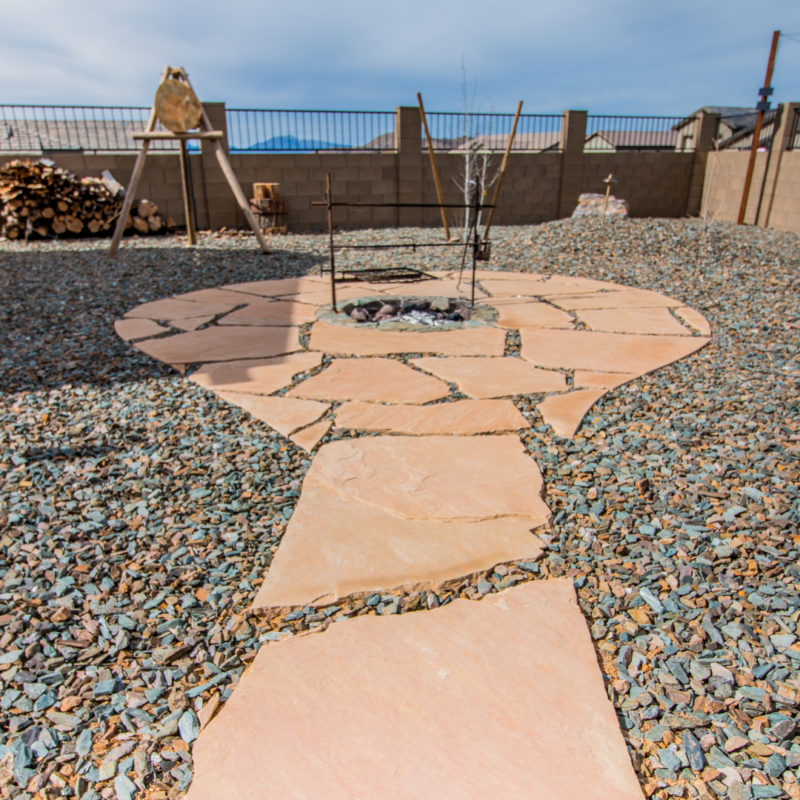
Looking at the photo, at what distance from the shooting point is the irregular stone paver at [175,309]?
4301 mm

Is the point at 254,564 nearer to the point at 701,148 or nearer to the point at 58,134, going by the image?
the point at 58,134

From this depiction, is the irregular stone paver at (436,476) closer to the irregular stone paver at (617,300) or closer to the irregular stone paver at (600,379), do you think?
the irregular stone paver at (600,379)

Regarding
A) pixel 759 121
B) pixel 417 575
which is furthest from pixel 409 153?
pixel 417 575

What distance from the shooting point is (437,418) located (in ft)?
8.38

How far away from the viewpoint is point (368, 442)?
7.66ft

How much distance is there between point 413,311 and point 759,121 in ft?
31.0

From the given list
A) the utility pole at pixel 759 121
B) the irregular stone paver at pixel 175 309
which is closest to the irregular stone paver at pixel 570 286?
the irregular stone paver at pixel 175 309

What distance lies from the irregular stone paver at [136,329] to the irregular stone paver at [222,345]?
16 cm

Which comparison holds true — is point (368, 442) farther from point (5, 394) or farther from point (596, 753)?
point (5, 394)

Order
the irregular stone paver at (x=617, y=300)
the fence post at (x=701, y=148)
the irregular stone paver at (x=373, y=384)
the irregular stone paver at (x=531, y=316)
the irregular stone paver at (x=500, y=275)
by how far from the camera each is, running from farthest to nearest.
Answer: the fence post at (x=701, y=148) → the irregular stone paver at (x=500, y=275) → the irregular stone paver at (x=617, y=300) → the irregular stone paver at (x=531, y=316) → the irregular stone paver at (x=373, y=384)

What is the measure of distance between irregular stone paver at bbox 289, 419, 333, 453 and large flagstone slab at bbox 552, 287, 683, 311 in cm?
264

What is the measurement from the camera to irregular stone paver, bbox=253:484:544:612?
156 cm

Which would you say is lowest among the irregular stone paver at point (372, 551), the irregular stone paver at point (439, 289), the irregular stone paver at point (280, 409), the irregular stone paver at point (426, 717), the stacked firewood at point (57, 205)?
the irregular stone paver at point (426, 717)

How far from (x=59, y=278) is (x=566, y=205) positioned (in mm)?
9553
